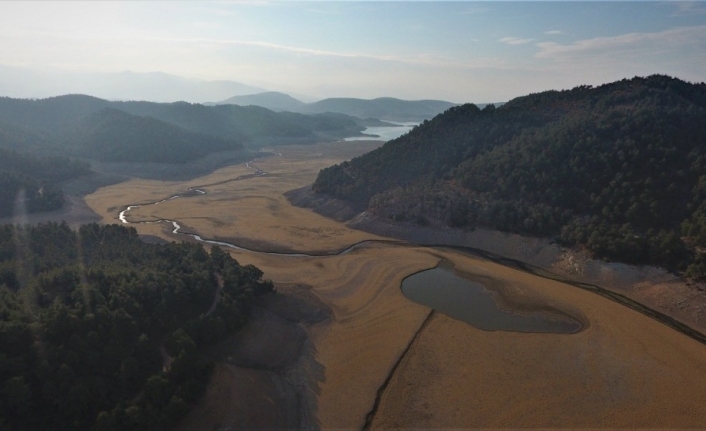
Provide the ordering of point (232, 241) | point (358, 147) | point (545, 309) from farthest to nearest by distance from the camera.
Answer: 1. point (358, 147)
2. point (232, 241)
3. point (545, 309)

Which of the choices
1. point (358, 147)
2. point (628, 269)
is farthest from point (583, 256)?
point (358, 147)

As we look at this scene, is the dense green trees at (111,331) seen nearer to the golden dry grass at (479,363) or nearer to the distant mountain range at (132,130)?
the golden dry grass at (479,363)

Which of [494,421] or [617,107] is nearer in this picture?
[494,421]

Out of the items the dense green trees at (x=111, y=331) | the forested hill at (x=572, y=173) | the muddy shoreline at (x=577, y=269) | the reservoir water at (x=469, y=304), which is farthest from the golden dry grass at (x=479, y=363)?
the forested hill at (x=572, y=173)

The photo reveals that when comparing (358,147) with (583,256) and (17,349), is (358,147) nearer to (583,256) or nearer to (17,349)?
(583,256)

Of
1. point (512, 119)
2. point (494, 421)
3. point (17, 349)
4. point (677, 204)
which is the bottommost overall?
point (494, 421)

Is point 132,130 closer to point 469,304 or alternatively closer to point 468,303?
point 468,303
